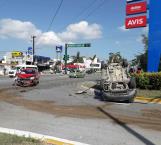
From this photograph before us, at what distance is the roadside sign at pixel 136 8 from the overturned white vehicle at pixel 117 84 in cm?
606

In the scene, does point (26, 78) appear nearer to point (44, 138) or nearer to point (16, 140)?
point (44, 138)

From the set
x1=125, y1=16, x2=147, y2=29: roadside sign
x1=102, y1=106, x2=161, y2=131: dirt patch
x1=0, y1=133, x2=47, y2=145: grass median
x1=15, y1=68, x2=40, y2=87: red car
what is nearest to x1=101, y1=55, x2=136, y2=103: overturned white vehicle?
x1=102, y1=106, x2=161, y2=131: dirt patch

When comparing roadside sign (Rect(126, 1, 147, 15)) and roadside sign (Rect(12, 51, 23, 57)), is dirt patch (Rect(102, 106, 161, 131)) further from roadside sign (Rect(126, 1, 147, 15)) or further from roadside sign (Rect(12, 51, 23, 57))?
roadside sign (Rect(12, 51, 23, 57))

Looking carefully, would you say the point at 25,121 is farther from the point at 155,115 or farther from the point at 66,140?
the point at 155,115

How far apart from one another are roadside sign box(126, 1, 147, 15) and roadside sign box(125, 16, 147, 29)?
463mm

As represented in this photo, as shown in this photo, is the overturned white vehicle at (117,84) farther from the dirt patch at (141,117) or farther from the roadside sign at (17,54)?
the roadside sign at (17,54)

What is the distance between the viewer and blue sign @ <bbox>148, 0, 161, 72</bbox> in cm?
2466

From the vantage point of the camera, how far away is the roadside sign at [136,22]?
25.9 metres

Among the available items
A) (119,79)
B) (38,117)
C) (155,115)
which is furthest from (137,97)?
(38,117)

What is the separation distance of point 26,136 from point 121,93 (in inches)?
386

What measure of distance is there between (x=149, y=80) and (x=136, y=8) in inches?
261

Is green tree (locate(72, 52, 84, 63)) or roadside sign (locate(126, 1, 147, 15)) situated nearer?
roadside sign (locate(126, 1, 147, 15))

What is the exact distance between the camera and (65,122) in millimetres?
11180

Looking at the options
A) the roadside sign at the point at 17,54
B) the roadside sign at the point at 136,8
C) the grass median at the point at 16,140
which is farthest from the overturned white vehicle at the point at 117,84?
the roadside sign at the point at 17,54
